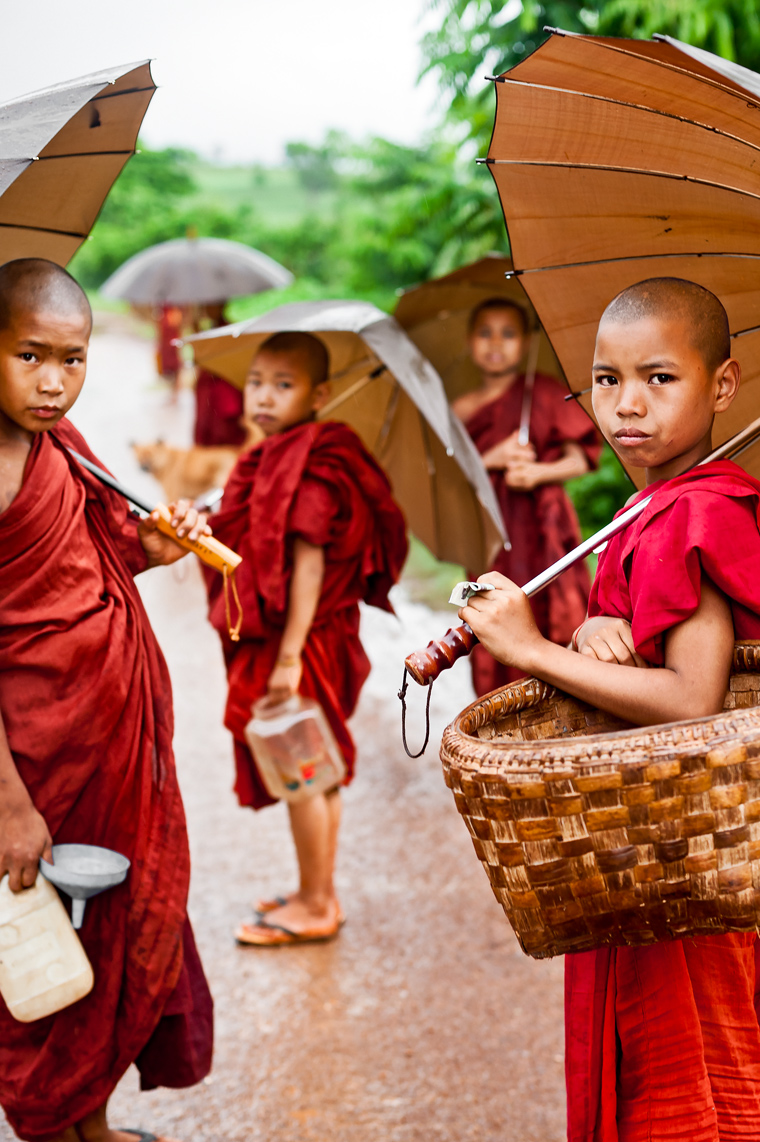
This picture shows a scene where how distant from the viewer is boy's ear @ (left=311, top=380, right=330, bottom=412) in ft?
12.7

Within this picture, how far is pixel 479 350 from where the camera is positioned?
4699 mm

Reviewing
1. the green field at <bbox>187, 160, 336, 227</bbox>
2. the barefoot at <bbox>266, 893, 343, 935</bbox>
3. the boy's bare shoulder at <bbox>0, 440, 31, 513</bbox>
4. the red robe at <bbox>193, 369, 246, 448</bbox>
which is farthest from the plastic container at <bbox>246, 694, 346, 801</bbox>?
the green field at <bbox>187, 160, 336, 227</bbox>

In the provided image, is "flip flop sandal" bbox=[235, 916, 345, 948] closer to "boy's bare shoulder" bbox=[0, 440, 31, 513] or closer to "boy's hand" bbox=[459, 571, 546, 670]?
"boy's bare shoulder" bbox=[0, 440, 31, 513]

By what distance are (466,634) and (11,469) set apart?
108 centimetres

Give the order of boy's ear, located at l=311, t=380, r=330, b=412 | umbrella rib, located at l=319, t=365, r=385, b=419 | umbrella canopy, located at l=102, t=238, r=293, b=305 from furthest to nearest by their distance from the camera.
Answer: umbrella canopy, located at l=102, t=238, r=293, b=305 → umbrella rib, located at l=319, t=365, r=385, b=419 → boy's ear, located at l=311, t=380, r=330, b=412

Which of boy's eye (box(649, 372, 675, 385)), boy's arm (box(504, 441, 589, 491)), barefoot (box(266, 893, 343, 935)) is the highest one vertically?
boy's eye (box(649, 372, 675, 385))

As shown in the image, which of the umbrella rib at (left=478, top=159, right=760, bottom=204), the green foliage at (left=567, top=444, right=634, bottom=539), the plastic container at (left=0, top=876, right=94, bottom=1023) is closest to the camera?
the umbrella rib at (left=478, top=159, right=760, bottom=204)

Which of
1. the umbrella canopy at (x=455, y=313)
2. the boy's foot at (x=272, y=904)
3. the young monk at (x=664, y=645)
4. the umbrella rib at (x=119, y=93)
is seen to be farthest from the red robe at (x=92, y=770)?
the umbrella canopy at (x=455, y=313)

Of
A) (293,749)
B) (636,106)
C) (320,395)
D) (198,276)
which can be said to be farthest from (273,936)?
(198,276)

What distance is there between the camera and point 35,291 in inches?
87.1

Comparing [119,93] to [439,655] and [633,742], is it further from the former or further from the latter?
[633,742]

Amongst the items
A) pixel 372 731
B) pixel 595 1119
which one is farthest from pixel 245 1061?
pixel 372 731

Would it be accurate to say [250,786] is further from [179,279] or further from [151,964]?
[179,279]

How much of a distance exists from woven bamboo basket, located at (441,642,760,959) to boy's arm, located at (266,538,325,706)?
204cm
